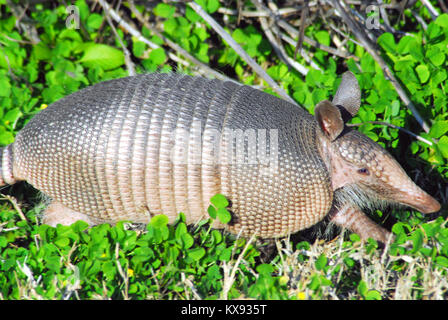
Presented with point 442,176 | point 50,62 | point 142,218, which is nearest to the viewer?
point 142,218

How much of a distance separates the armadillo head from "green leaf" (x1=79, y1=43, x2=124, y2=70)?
93.5 inches

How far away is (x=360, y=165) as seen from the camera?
3.64 metres

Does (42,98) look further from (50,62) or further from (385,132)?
(385,132)

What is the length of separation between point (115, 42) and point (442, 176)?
136 inches

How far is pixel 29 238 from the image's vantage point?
3971mm

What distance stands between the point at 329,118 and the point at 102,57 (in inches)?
102

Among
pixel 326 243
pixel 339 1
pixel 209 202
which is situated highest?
pixel 339 1

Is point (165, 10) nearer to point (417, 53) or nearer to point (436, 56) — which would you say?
point (417, 53)

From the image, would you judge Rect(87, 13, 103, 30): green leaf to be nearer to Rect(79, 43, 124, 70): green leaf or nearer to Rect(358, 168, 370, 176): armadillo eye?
Rect(79, 43, 124, 70): green leaf

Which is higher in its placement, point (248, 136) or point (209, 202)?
point (248, 136)

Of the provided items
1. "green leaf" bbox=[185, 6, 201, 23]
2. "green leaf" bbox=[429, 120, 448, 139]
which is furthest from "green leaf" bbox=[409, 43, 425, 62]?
"green leaf" bbox=[185, 6, 201, 23]

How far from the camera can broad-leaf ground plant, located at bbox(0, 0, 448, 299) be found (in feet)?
10.7
